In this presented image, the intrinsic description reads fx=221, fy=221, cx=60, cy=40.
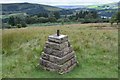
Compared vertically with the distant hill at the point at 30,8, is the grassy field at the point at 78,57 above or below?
below

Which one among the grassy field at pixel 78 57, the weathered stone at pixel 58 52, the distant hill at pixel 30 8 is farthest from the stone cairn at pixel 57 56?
the distant hill at pixel 30 8

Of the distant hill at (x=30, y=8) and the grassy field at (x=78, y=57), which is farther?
the distant hill at (x=30, y=8)

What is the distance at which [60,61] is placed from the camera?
32.1 ft

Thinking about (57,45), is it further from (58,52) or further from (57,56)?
(57,56)

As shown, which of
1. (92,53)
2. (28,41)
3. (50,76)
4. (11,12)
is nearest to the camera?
(50,76)

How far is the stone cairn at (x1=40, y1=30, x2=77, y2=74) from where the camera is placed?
9.80 m

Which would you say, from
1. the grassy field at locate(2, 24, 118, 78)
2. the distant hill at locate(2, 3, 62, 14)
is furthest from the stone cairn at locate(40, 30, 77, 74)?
the distant hill at locate(2, 3, 62, 14)

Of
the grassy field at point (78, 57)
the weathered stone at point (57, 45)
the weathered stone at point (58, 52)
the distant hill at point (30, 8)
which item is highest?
the distant hill at point (30, 8)

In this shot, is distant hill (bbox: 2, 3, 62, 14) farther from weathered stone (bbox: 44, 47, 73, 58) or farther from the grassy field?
weathered stone (bbox: 44, 47, 73, 58)

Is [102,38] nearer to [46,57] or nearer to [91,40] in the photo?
[91,40]

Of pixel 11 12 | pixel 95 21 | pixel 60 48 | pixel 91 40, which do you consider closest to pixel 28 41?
pixel 91 40

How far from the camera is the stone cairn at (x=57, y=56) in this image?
32.2ft

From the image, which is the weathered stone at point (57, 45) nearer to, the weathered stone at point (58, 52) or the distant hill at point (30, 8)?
the weathered stone at point (58, 52)

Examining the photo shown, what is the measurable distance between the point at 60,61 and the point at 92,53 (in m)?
2.89
